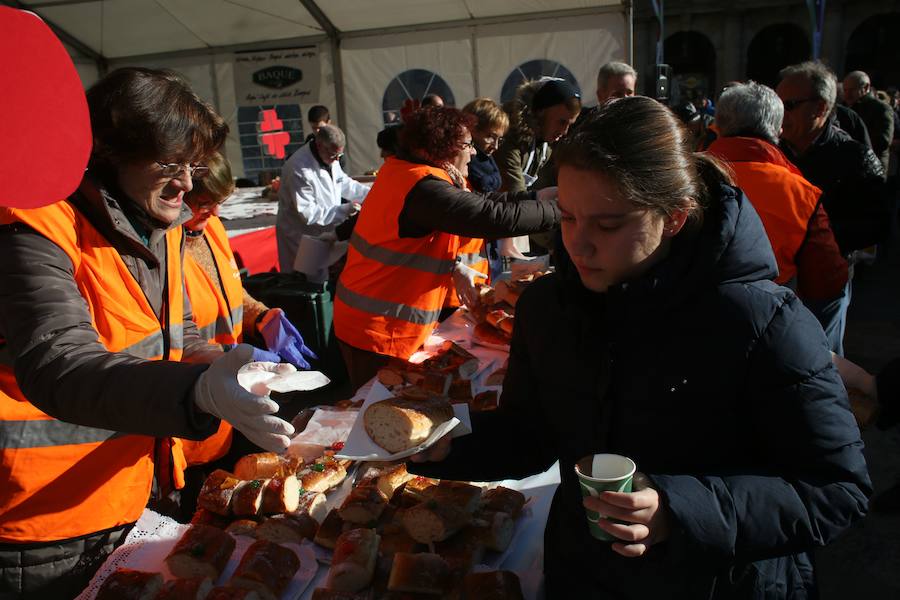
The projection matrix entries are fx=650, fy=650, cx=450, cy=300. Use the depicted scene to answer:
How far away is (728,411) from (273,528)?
130cm

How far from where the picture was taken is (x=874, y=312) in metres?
6.50

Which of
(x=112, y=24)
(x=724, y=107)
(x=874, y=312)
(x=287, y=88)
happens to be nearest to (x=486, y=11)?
(x=287, y=88)

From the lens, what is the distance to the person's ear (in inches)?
52.0

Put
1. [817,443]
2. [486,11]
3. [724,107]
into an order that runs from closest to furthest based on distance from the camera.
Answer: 1. [817,443]
2. [724,107]
3. [486,11]

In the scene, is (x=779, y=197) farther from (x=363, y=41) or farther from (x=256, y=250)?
(x=363, y=41)

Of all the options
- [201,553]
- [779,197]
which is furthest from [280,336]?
[779,197]

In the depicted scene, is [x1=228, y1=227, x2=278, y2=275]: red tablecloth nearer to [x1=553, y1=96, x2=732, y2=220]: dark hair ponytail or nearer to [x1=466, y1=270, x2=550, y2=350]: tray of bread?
[x1=466, y1=270, x2=550, y2=350]: tray of bread

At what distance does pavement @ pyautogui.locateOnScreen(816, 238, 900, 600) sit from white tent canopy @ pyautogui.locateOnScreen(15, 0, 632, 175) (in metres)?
5.10

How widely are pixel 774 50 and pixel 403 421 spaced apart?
101 feet

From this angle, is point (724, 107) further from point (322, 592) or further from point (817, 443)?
point (322, 592)

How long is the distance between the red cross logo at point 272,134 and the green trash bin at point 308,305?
20.6 ft

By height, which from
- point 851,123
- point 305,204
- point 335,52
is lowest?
point 305,204

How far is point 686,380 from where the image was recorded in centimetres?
128

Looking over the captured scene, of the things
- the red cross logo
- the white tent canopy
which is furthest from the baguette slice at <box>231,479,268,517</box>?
the red cross logo
